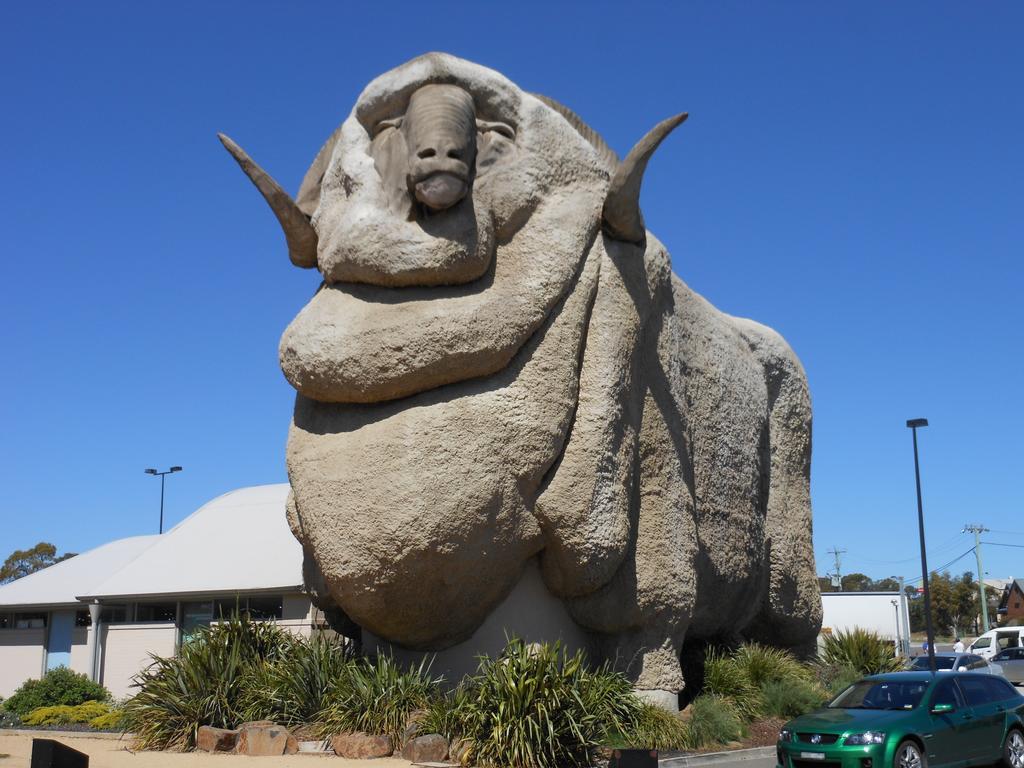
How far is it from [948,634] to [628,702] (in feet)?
256

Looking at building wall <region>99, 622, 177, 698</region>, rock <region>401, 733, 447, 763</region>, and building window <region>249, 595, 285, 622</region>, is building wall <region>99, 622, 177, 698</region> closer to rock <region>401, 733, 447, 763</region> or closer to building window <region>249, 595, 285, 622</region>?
building window <region>249, 595, 285, 622</region>

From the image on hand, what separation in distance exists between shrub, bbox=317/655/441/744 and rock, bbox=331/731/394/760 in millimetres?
135

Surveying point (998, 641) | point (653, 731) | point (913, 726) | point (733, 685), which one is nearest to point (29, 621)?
point (733, 685)

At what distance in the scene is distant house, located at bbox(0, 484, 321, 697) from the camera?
23.7 metres

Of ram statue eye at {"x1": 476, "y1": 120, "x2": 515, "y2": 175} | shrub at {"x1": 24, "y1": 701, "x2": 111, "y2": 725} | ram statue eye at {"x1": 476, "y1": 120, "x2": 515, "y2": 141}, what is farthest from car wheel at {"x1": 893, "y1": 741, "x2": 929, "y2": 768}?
shrub at {"x1": 24, "y1": 701, "x2": 111, "y2": 725}

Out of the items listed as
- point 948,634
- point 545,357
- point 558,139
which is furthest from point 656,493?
point 948,634

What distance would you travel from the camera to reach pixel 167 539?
27.4 m

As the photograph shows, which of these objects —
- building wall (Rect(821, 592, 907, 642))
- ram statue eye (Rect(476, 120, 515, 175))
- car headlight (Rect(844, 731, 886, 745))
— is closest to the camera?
car headlight (Rect(844, 731, 886, 745))

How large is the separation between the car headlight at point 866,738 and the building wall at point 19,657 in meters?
23.9

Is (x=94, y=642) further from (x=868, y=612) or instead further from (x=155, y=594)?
(x=868, y=612)

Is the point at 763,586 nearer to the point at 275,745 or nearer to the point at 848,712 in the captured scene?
the point at 848,712

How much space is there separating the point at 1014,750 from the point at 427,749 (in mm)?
6195

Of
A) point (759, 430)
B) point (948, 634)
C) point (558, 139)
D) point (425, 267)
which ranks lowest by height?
point (948, 634)

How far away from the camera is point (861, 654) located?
18500 mm
